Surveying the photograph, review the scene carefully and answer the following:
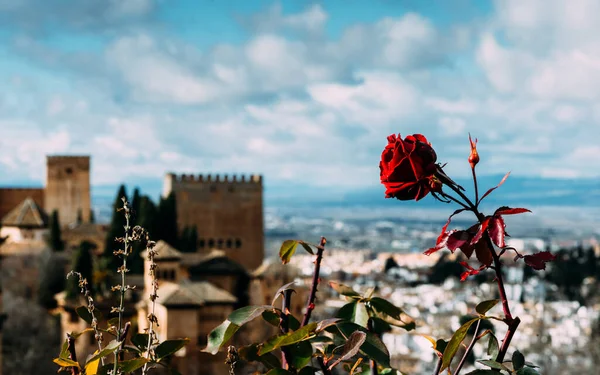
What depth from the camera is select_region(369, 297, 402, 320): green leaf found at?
156cm

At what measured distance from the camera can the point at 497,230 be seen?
1.21 metres

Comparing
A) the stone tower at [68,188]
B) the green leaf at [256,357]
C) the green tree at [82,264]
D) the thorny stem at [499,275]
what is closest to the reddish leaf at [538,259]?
the thorny stem at [499,275]

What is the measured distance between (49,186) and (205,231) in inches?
386

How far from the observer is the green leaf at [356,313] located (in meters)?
1.48

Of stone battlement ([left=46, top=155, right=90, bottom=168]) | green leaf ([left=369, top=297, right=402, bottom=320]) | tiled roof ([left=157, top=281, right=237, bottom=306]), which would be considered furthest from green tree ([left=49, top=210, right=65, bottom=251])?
green leaf ([left=369, top=297, right=402, bottom=320])

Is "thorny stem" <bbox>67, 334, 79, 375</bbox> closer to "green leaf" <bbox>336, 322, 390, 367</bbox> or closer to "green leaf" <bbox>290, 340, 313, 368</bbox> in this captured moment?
"green leaf" <bbox>290, 340, 313, 368</bbox>

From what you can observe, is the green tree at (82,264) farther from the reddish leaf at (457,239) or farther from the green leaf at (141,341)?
the reddish leaf at (457,239)

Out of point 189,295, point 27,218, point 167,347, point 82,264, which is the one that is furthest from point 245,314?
point 27,218

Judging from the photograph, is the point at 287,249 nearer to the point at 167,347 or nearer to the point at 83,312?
the point at 167,347

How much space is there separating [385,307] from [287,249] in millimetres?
Answer: 205

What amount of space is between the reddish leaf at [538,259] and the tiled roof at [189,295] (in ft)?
54.4

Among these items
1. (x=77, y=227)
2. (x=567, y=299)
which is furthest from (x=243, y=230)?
(x=567, y=299)

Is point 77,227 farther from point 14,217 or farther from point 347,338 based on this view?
point 347,338

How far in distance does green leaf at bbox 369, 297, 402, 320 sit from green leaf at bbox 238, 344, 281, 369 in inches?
7.6
